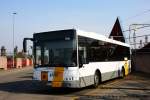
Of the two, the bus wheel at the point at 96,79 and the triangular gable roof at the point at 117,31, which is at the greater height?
the triangular gable roof at the point at 117,31

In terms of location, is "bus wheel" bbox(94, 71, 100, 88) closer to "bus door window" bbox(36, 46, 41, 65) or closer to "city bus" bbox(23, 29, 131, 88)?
"city bus" bbox(23, 29, 131, 88)

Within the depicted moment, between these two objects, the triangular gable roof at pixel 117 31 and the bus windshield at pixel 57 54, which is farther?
the triangular gable roof at pixel 117 31

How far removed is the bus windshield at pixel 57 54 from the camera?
52.6 feet

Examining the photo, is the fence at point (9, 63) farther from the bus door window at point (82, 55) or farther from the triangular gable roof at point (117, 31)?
the bus door window at point (82, 55)

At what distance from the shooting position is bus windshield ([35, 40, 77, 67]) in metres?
16.0

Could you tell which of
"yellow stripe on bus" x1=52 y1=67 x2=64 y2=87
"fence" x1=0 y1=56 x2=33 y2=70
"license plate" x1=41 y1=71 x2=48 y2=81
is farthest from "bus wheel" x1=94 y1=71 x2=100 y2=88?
"fence" x1=0 y1=56 x2=33 y2=70

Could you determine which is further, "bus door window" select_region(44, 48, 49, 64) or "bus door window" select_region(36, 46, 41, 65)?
"bus door window" select_region(36, 46, 41, 65)

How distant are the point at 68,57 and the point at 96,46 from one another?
337 cm

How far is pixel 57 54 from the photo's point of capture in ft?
53.5

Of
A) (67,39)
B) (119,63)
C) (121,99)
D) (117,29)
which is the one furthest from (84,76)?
(117,29)

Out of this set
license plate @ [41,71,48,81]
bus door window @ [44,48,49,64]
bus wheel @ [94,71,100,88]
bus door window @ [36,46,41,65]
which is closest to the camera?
license plate @ [41,71,48,81]

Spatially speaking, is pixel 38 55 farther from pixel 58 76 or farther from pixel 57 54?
pixel 58 76

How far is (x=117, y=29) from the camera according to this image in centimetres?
3127

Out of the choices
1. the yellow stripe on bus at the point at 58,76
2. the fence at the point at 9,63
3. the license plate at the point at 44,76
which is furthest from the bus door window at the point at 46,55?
the fence at the point at 9,63
